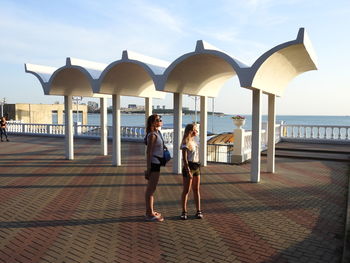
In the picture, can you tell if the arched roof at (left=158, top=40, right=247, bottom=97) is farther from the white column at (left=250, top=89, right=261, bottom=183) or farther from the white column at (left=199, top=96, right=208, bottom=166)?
the white column at (left=250, top=89, right=261, bottom=183)

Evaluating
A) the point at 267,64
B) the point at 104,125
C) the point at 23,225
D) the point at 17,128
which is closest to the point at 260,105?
the point at 267,64

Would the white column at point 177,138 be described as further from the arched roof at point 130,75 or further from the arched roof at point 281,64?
the arched roof at point 281,64

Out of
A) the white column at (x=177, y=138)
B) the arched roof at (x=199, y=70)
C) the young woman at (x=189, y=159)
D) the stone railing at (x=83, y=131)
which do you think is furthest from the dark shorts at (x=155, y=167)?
the stone railing at (x=83, y=131)

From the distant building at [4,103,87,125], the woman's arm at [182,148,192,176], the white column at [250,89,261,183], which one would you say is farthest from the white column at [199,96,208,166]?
the distant building at [4,103,87,125]

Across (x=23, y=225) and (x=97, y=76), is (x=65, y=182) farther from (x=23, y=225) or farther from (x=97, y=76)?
(x=97, y=76)

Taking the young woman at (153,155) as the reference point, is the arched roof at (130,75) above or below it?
above

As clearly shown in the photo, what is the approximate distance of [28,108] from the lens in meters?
49.3

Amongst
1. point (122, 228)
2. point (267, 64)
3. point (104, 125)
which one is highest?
point (267, 64)

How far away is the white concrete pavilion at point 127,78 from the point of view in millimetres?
10438

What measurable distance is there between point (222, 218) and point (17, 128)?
26.4m

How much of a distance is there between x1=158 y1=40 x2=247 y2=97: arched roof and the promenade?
3.07 m

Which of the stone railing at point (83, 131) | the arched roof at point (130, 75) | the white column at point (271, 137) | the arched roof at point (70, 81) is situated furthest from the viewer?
the stone railing at point (83, 131)

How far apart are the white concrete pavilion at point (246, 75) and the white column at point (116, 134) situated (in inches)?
101

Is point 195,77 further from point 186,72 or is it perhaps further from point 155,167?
point 155,167
